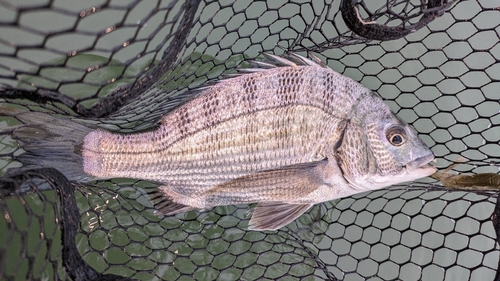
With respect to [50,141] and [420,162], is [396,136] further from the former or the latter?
[50,141]

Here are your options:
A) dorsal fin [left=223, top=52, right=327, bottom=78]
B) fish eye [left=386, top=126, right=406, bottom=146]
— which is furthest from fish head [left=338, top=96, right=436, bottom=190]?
dorsal fin [left=223, top=52, right=327, bottom=78]

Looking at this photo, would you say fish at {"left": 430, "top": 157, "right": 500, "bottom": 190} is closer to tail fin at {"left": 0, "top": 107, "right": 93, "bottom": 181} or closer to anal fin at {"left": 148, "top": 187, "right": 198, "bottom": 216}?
anal fin at {"left": 148, "top": 187, "right": 198, "bottom": 216}

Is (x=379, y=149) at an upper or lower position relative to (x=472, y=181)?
upper

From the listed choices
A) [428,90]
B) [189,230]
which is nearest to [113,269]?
[189,230]


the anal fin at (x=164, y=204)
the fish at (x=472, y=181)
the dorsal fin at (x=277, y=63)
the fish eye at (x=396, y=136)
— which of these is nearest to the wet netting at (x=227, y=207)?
the fish at (x=472, y=181)

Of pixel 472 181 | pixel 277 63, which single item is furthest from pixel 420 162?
pixel 277 63

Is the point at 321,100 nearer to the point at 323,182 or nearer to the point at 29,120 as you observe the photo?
the point at 323,182

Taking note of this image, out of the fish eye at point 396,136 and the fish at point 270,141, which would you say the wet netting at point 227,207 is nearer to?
the fish at point 270,141
